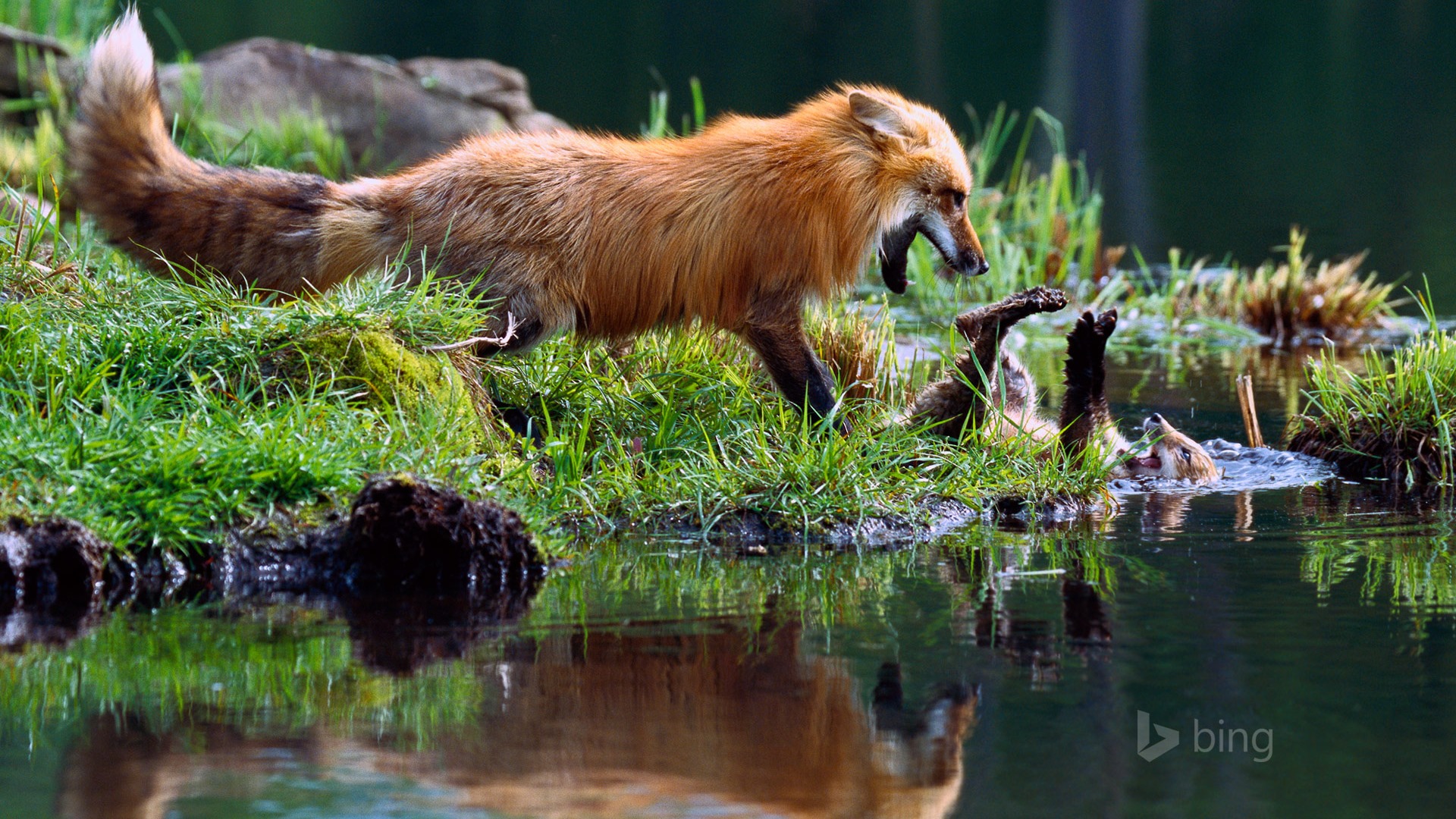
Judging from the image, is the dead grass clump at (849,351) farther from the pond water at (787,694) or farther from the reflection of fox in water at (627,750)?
the reflection of fox in water at (627,750)

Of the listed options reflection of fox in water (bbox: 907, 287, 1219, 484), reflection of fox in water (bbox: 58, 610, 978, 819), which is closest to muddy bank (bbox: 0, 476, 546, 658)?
reflection of fox in water (bbox: 58, 610, 978, 819)

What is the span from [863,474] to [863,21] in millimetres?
31302

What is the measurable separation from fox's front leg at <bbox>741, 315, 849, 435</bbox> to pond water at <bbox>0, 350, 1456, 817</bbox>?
1.08 metres

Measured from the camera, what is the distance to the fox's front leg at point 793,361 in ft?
21.6

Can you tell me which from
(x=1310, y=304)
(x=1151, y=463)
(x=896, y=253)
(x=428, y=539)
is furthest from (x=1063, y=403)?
(x=1310, y=304)

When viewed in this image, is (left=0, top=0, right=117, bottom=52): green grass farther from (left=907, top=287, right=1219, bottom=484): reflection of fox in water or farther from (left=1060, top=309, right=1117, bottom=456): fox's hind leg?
(left=1060, top=309, right=1117, bottom=456): fox's hind leg

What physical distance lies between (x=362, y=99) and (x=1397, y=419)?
10.0 metres

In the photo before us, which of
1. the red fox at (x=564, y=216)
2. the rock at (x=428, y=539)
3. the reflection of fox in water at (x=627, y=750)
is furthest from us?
the red fox at (x=564, y=216)

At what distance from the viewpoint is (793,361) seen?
6.59 meters

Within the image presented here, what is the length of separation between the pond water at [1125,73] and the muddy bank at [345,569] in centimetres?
926

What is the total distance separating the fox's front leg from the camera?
658 centimetres

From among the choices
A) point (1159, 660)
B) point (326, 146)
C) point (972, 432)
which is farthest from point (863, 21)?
point (1159, 660)

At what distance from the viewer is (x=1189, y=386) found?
9734 millimetres

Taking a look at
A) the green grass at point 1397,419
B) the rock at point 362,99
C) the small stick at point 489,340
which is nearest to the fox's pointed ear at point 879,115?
the small stick at point 489,340
